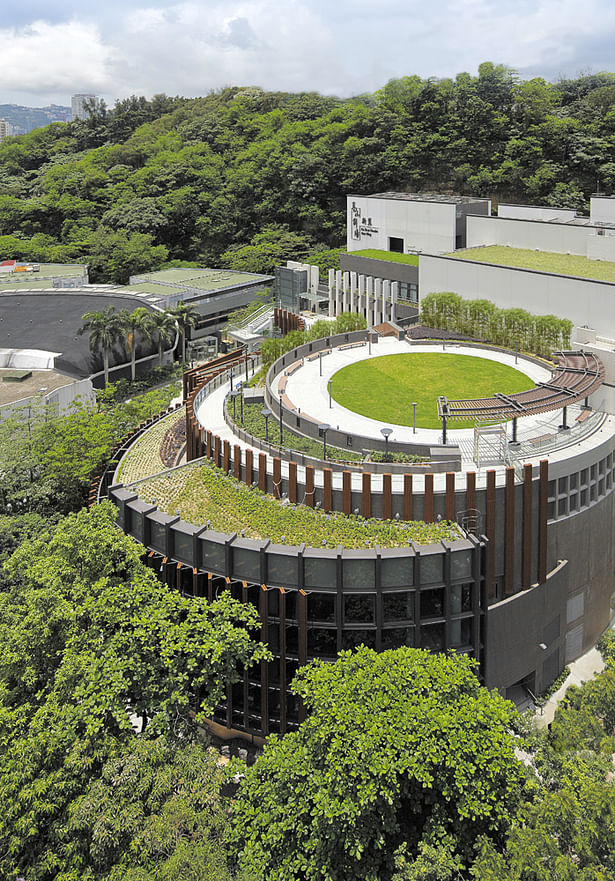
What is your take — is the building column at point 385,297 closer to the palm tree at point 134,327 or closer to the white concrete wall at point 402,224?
the white concrete wall at point 402,224

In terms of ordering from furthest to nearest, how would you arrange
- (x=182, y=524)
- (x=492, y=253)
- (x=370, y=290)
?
(x=370, y=290) < (x=492, y=253) < (x=182, y=524)

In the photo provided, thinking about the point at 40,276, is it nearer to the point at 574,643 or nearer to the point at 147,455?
the point at 147,455

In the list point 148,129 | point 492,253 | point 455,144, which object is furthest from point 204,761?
point 148,129

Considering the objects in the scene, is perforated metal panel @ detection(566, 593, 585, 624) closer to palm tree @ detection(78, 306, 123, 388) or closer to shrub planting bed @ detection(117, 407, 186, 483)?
shrub planting bed @ detection(117, 407, 186, 483)

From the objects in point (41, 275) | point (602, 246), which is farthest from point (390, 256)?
point (41, 275)

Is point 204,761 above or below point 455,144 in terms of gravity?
below

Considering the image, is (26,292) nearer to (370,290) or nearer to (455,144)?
(370,290)

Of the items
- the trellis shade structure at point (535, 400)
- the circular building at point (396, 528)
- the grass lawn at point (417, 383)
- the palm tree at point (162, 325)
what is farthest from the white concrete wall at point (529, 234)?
the palm tree at point (162, 325)
